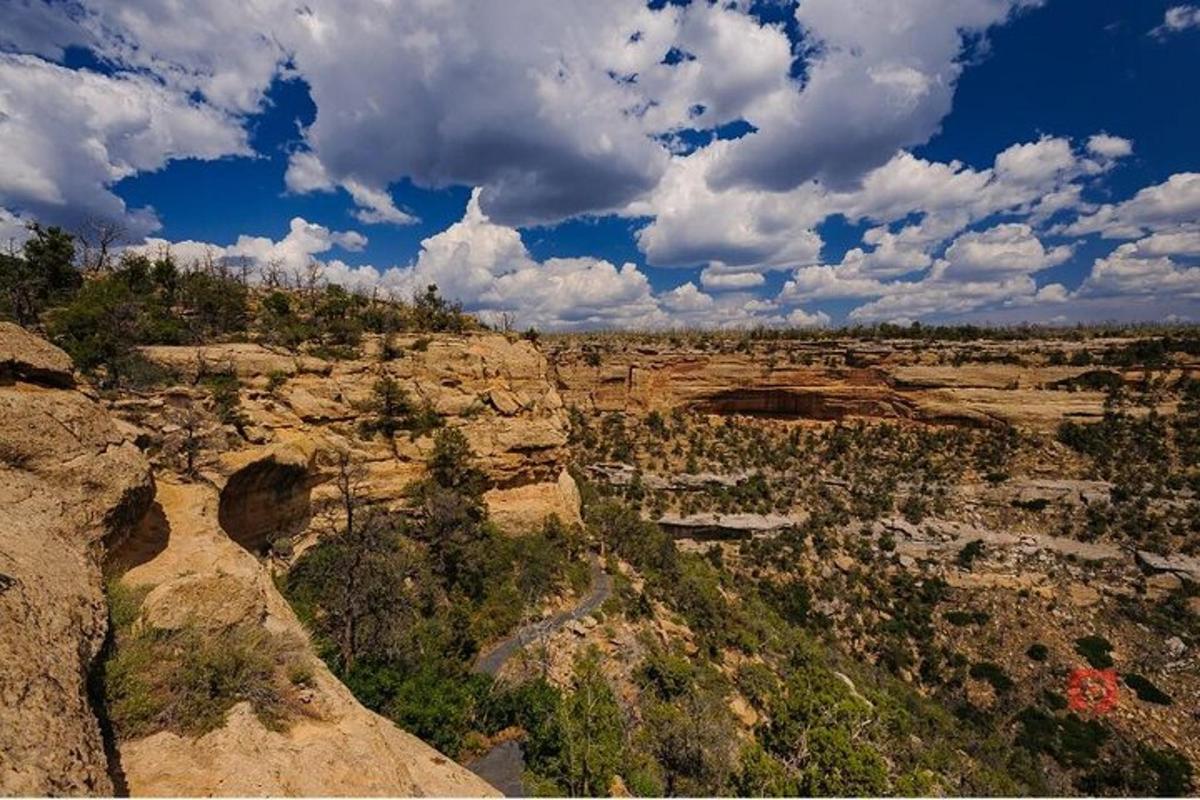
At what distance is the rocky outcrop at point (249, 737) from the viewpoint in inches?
204

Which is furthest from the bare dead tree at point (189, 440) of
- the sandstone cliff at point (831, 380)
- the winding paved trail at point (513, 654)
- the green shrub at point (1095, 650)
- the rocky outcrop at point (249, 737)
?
the sandstone cliff at point (831, 380)

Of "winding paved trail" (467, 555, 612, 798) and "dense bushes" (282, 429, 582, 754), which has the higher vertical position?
"dense bushes" (282, 429, 582, 754)

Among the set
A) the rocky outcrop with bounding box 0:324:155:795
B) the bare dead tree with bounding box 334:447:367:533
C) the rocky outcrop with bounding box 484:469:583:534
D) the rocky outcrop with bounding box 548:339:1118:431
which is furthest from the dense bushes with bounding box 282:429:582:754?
the rocky outcrop with bounding box 548:339:1118:431

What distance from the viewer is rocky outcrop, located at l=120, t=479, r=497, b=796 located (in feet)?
17.0

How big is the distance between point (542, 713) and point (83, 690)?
14.6 meters

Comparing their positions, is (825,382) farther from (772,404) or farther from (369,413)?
(369,413)

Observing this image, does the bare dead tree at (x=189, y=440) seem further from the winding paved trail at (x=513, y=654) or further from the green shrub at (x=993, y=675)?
the green shrub at (x=993, y=675)

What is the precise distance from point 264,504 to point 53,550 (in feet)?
51.0

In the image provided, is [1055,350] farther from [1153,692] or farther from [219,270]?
[219,270]

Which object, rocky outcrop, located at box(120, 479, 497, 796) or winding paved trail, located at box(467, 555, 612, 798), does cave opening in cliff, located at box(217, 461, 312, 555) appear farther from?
winding paved trail, located at box(467, 555, 612, 798)

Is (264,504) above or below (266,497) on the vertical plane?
below

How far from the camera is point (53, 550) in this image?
5648mm

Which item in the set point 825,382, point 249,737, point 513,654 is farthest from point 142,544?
point 825,382

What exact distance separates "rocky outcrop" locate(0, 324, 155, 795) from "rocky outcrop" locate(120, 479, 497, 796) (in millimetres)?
987
